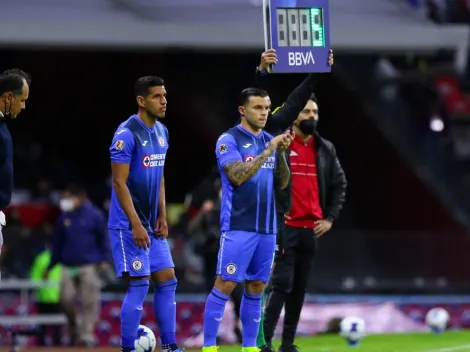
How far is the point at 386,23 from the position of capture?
2303cm

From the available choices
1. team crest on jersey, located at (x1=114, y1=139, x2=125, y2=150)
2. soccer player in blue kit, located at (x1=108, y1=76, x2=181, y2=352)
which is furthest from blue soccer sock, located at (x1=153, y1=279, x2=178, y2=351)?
team crest on jersey, located at (x1=114, y1=139, x2=125, y2=150)

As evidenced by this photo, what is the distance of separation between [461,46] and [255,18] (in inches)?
152

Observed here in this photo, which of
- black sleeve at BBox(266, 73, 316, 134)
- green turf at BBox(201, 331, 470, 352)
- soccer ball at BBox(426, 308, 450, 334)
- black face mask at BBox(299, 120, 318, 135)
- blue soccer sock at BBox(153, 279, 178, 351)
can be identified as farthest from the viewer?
soccer ball at BBox(426, 308, 450, 334)

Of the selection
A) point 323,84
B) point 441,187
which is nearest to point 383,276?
point 441,187

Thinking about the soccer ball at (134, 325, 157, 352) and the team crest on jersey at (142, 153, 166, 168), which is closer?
the team crest on jersey at (142, 153, 166, 168)

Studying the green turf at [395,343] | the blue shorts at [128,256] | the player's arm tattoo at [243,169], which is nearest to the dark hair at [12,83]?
the blue shorts at [128,256]

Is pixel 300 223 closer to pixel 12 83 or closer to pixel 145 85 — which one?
pixel 145 85

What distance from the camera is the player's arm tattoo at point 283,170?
10.1 meters

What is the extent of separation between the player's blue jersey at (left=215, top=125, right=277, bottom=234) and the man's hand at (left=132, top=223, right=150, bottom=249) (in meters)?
0.66

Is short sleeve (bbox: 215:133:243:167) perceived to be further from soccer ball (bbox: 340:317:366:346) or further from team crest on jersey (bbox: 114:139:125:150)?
soccer ball (bbox: 340:317:366:346)

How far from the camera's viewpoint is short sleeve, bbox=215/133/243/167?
32.0 feet

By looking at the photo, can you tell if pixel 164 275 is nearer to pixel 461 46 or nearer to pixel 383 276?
pixel 383 276

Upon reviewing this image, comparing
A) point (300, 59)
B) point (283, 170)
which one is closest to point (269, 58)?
point (300, 59)

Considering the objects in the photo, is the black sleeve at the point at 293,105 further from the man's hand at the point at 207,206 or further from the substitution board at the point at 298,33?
the man's hand at the point at 207,206
